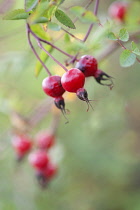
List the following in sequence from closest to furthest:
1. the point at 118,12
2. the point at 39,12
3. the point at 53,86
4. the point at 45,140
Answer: the point at 39,12
the point at 53,86
the point at 118,12
the point at 45,140

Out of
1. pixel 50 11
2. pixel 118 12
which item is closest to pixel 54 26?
pixel 50 11

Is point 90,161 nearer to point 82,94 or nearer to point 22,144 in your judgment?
point 22,144

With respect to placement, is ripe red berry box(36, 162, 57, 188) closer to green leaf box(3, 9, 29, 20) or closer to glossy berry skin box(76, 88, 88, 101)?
glossy berry skin box(76, 88, 88, 101)

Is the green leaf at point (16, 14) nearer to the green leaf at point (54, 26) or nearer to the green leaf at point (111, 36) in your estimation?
the green leaf at point (54, 26)

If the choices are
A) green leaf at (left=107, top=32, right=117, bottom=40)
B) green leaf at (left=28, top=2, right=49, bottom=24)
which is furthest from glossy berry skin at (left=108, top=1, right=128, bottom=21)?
green leaf at (left=28, top=2, right=49, bottom=24)

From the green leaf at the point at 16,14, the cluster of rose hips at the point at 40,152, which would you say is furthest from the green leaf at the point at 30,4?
the cluster of rose hips at the point at 40,152

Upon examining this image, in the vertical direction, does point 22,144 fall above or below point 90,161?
above

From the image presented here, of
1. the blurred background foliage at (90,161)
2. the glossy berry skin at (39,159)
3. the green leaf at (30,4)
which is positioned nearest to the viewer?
the green leaf at (30,4)
